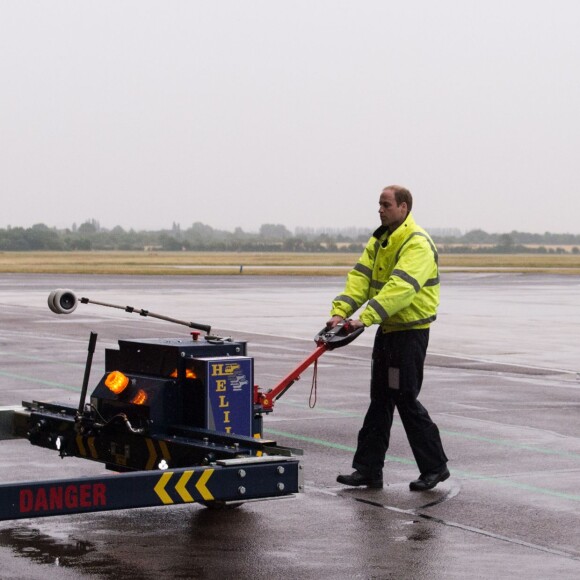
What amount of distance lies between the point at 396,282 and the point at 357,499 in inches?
56.8

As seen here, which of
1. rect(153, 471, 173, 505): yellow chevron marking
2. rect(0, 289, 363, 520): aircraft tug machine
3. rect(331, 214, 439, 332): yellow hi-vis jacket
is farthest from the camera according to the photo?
rect(331, 214, 439, 332): yellow hi-vis jacket

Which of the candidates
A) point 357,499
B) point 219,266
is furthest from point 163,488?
point 219,266

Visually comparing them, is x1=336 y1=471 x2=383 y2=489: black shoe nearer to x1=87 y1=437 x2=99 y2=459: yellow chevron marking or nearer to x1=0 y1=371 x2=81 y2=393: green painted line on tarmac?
x1=87 y1=437 x2=99 y2=459: yellow chevron marking

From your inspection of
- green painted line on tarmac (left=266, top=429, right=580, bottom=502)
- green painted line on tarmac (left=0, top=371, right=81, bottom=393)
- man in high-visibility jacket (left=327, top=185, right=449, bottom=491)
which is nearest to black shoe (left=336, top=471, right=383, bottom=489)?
man in high-visibility jacket (left=327, top=185, right=449, bottom=491)

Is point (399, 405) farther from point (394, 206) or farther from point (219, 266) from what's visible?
point (219, 266)

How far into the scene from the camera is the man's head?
354 inches

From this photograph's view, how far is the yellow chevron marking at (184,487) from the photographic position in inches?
250

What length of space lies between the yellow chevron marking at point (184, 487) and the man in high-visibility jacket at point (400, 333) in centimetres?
254

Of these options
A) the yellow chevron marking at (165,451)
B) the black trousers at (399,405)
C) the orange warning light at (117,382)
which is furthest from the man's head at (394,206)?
the yellow chevron marking at (165,451)

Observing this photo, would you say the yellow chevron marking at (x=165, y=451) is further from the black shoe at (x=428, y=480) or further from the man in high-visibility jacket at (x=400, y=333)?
the black shoe at (x=428, y=480)

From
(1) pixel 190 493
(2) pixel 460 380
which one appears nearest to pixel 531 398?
(2) pixel 460 380

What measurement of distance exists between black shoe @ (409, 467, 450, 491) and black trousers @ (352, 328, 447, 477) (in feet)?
0.11

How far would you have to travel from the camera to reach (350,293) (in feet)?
30.3

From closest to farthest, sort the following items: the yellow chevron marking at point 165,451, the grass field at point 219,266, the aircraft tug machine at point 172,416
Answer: the aircraft tug machine at point 172,416 < the yellow chevron marking at point 165,451 < the grass field at point 219,266
